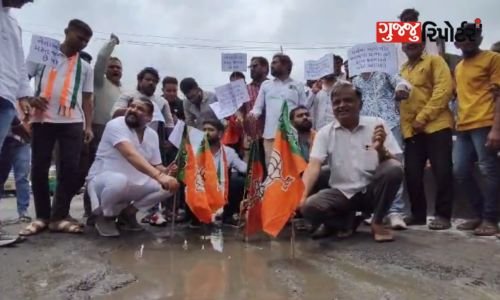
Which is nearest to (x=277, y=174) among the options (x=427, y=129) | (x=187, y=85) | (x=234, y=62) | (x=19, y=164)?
(x=427, y=129)

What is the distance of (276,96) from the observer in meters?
5.33

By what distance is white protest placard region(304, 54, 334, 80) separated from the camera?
547 cm

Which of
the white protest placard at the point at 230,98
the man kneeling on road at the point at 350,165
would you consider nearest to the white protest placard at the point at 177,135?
the white protest placard at the point at 230,98

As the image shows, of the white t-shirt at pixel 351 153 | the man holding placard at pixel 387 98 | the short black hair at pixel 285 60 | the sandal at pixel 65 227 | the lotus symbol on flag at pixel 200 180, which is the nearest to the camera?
the white t-shirt at pixel 351 153

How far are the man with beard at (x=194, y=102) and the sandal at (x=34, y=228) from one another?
207 centimetres

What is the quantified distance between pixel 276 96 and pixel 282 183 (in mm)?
1812

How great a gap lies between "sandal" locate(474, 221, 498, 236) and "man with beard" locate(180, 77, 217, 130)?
3.06 meters

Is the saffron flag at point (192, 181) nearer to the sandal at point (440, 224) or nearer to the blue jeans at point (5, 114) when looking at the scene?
the blue jeans at point (5, 114)

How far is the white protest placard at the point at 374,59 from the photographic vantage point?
463 cm

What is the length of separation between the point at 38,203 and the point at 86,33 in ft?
4.92

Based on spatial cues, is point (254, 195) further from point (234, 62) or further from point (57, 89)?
point (234, 62)

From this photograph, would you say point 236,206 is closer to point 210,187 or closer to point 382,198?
point 210,187

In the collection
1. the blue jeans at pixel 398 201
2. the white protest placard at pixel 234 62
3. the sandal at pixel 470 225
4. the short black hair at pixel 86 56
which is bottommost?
the sandal at pixel 470 225

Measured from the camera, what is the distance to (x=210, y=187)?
445cm
